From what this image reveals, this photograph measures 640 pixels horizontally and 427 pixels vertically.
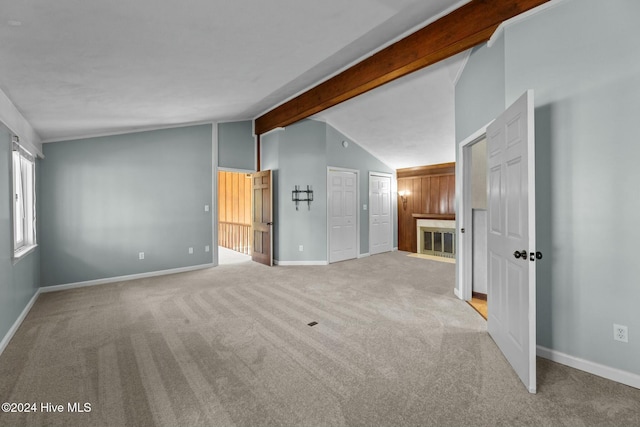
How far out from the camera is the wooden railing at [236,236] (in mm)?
7787

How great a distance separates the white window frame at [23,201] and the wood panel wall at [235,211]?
4192mm

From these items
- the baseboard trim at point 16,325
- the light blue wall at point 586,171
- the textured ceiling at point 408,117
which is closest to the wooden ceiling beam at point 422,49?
the light blue wall at point 586,171

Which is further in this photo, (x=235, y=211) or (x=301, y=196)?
(x=235, y=211)

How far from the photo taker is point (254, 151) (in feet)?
20.8

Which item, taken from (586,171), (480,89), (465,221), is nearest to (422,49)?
(480,89)

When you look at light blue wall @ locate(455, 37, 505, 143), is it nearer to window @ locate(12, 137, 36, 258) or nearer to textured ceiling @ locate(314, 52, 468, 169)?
textured ceiling @ locate(314, 52, 468, 169)

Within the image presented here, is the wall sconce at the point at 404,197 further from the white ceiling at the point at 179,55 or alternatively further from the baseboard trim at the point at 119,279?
the baseboard trim at the point at 119,279

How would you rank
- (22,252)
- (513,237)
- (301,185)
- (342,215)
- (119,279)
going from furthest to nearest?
(342,215) < (301,185) < (119,279) < (22,252) < (513,237)

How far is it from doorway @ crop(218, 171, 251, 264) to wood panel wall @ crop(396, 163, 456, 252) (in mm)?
3910

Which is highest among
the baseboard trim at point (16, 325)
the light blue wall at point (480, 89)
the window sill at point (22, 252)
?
the light blue wall at point (480, 89)

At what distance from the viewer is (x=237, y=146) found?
6.07 metres

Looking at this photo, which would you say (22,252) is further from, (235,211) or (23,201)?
(235,211)

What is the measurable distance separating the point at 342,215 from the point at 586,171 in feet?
14.4

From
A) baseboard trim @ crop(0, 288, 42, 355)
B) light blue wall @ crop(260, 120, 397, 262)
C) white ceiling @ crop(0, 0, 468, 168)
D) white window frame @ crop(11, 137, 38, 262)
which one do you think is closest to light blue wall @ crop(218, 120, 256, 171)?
light blue wall @ crop(260, 120, 397, 262)
